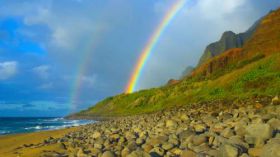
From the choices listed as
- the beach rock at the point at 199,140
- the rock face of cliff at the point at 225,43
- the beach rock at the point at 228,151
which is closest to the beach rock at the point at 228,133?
the beach rock at the point at 199,140

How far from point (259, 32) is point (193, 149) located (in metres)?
56.3

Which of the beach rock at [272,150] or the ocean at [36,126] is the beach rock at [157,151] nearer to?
the beach rock at [272,150]

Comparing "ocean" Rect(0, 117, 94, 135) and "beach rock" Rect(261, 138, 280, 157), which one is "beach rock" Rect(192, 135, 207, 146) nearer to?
"beach rock" Rect(261, 138, 280, 157)

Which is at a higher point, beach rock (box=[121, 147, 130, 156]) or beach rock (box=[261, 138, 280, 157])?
beach rock (box=[121, 147, 130, 156])

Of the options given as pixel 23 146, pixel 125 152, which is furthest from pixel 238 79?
pixel 125 152

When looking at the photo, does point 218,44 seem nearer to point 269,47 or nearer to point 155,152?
point 269,47

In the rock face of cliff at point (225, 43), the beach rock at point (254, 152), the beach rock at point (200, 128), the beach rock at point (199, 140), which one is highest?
the rock face of cliff at point (225, 43)

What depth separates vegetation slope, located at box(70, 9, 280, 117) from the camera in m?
32.1

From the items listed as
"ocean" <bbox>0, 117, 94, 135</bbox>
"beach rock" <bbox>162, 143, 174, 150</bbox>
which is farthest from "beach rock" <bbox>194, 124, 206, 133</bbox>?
"ocean" <bbox>0, 117, 94, 135</bbox>

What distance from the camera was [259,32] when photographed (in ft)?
209

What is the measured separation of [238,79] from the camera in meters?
37.7

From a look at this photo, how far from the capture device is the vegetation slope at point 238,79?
3209 centimetres

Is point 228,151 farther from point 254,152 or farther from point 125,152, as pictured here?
→ point 125,152

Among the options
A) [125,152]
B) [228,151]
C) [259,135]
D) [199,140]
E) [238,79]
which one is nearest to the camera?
[228,151]
